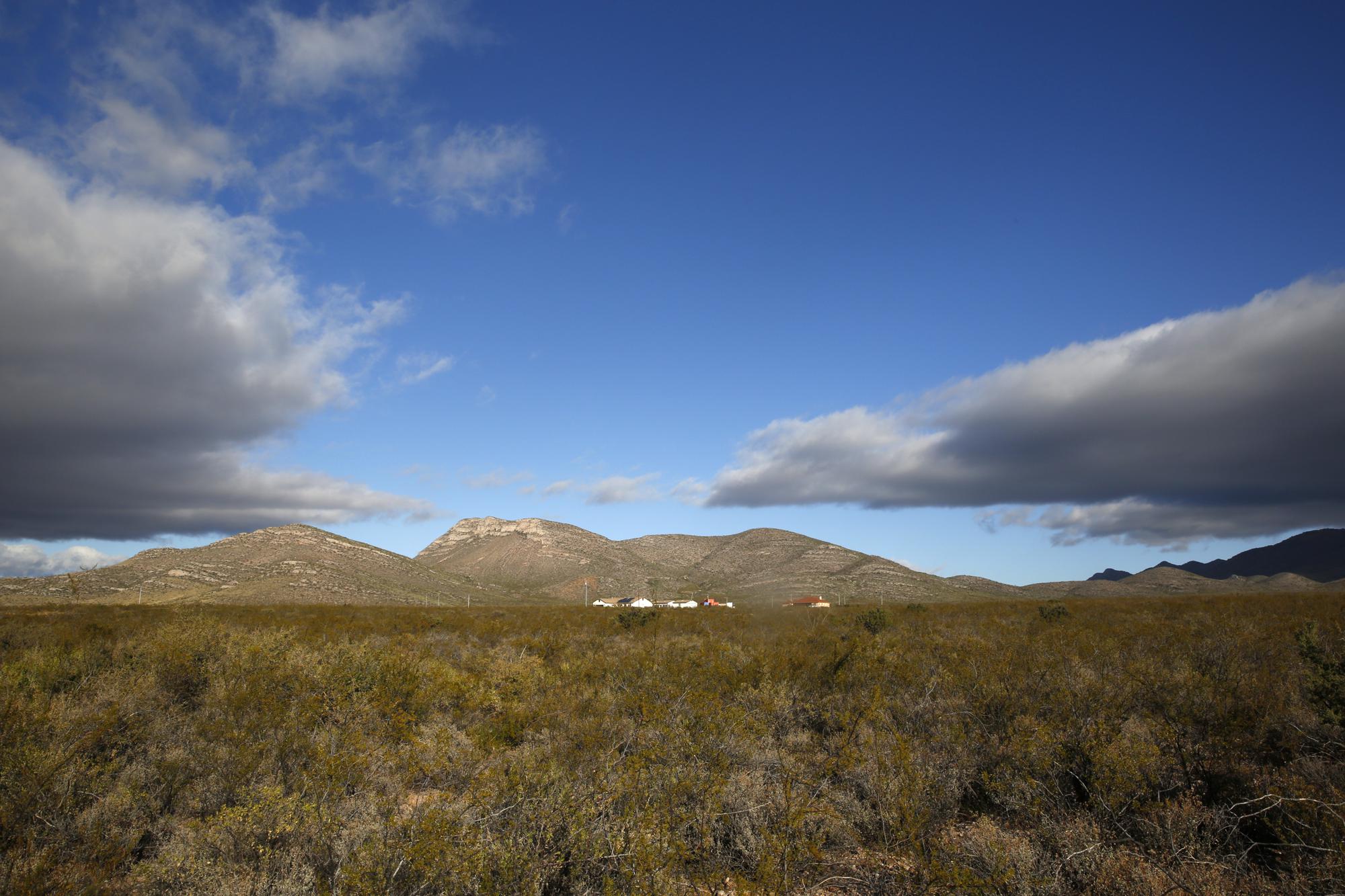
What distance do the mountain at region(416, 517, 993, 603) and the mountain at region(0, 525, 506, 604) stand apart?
64.0 feet

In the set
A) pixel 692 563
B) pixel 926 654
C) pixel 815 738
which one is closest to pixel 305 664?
pixel 815 738

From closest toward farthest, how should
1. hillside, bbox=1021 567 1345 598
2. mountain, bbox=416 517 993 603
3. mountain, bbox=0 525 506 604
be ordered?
mountain, bbox=0 525 506 604, hillside, bbox=1021 567 1345 598, mountain, bbox=416 517 993 603

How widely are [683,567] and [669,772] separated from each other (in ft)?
447

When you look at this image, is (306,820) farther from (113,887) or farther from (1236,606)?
(1236,606)

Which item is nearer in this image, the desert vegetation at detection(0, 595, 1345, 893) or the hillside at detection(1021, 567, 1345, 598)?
the desert vegetation at detection(0, 595, 1345, 893)

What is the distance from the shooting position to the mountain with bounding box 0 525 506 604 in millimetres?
61125

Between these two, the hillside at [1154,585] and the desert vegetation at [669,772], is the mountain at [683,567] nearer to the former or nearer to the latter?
the hillside at [1154,585]

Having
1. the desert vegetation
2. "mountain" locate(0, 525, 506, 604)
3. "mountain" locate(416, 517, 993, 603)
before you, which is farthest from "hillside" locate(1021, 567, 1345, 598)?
the desert vegetation

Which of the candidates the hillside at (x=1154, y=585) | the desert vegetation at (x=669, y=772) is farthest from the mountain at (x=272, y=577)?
the hillside at (x=1154, y=585)

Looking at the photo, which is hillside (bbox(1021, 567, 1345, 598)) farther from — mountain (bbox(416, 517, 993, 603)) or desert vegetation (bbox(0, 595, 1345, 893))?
desert vegetation (bbox(0, 595, 1345, 893))

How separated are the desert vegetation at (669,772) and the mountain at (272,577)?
51.9 meters

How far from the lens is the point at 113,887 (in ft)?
15.5

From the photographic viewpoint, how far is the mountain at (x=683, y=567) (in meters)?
105

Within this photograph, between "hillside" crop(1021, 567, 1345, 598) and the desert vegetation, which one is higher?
the desert vegetation
